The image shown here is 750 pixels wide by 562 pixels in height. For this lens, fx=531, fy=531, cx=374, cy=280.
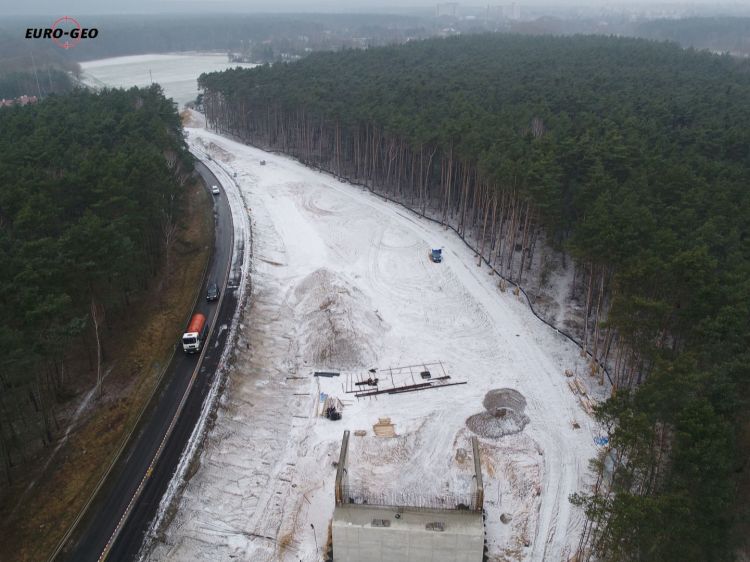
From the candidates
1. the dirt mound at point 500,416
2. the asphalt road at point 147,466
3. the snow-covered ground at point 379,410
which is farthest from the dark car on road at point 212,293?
the dirt mound at point 500,416

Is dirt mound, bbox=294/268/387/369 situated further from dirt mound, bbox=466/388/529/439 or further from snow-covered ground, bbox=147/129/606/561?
dirt mound, bbox=466/388/529/439

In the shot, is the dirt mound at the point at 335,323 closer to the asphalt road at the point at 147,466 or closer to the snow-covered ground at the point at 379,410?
the snow-covered ground at the point at 379,410

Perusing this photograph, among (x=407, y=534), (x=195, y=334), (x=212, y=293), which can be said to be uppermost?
(x=212, y=293)

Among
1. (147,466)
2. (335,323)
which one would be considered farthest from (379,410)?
(147,466)

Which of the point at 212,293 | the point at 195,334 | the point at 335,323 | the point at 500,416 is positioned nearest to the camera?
the point at 500,416

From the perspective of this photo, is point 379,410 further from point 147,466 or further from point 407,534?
point 147,466

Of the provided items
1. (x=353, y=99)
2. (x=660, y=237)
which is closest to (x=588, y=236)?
(x=660, y=237)

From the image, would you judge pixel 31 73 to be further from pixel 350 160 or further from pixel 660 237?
pixel 660 237
